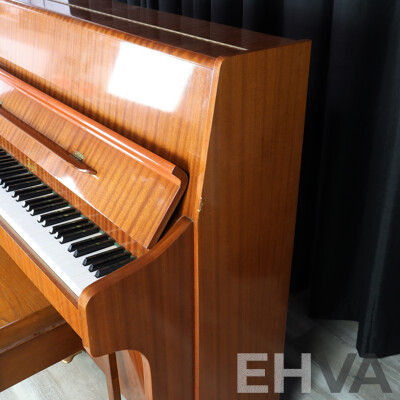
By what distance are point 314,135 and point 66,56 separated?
80 centimetres

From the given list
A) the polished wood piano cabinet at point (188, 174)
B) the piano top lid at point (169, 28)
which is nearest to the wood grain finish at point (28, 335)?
the polished wood piano cabinet at point (188, 174)

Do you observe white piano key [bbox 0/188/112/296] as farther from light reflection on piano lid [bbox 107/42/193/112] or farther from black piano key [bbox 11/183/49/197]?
light reflection on piano lid [bbox 107/42/193/112]

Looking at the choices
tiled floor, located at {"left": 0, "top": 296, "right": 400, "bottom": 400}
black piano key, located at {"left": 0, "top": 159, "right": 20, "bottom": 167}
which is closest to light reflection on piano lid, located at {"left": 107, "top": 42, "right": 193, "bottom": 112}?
black piano key, located at {"left": 0, "top": 159, "right": 20, "bottom": 167}

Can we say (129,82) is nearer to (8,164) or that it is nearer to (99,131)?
(99,131)

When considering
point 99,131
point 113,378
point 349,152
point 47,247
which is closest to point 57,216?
point 47,247

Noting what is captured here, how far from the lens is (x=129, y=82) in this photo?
1004 millimetres

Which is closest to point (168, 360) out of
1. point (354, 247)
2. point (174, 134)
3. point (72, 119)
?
point (174, 134)

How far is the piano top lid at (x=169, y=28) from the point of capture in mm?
894

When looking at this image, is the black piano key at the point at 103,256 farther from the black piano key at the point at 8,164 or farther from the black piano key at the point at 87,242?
the black piano key at the point at 8,164

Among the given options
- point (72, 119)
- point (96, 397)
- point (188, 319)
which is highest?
point (72, 119)

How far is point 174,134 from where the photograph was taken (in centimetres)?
92

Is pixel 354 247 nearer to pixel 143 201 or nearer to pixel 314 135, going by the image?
pixel 314 135

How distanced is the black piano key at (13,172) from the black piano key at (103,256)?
473 millimetres

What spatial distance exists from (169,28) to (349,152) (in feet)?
2.34
